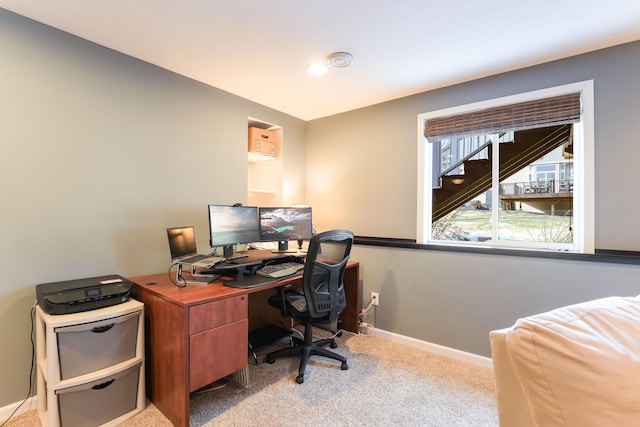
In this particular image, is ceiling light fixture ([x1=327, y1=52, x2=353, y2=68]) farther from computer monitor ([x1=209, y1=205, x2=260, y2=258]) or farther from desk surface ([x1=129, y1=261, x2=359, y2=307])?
desk surface ([x1=129, y1=261, x2=359, y2=307])

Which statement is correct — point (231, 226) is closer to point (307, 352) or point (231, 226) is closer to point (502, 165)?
point (307, 352)

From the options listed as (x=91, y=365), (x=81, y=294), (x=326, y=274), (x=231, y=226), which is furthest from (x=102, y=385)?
(x=326, y=274)

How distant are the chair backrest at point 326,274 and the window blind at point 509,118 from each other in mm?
1277

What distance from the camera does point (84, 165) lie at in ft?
6.25

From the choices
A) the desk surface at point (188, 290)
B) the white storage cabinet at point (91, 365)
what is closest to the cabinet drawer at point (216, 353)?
the desk surface at point (188, 290)

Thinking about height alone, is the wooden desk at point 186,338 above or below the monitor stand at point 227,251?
below

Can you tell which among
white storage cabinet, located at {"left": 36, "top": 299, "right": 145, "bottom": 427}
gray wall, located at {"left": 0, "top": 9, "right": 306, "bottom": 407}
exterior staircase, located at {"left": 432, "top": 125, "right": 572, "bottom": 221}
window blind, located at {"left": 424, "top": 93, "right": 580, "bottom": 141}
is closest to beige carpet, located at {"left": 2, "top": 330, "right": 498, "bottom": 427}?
white storage cabinet, located at {"left": 36, "top": 299, "right": 145, "bottom": 427}

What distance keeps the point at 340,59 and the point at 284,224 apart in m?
1.43

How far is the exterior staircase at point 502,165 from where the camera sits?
2.24 metres

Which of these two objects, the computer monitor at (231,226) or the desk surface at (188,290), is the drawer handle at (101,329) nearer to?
the desk surface at (188,290)

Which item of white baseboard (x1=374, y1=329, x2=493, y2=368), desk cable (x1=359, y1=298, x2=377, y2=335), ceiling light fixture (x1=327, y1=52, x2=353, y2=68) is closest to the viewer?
ceiling light fixture (x1=327, y1=52, x2=353, y2=68)

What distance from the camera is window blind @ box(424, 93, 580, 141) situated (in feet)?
6.67

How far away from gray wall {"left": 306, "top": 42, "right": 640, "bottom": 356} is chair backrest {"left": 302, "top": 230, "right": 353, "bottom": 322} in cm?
72

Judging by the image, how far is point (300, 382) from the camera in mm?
2055
